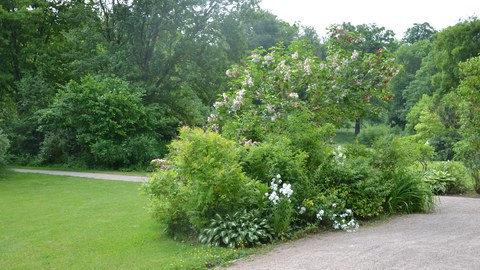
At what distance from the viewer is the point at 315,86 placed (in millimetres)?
10391

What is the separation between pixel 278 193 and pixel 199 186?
1.29m

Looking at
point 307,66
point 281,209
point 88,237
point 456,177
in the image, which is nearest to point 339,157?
point 281,209

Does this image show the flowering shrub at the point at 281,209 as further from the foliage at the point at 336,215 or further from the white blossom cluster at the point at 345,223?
the white blossom cluster at the point at 345,223

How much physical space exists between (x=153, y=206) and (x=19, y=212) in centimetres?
451

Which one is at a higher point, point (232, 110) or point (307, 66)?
point (307, 66)

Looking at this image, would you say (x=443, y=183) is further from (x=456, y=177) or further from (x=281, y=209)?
(x=281, y=209)

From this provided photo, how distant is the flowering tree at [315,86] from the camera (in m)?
10.3

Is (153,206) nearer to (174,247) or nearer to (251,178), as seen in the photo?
(174,247)

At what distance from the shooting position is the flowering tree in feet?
33.9

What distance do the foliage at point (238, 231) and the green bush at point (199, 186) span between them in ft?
0.52

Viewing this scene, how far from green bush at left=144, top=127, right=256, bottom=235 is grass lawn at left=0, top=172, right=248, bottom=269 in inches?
17.3

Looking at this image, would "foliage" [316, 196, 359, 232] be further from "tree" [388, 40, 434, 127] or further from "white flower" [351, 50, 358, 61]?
"tree" [388, 40, 434, 127]

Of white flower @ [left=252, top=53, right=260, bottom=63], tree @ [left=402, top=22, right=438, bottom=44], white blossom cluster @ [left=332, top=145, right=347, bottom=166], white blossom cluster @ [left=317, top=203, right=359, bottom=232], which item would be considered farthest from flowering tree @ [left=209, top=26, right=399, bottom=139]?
tree @ [left=402, top=22, right=438, bottom=44]

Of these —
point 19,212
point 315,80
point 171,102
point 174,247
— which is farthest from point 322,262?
point 171,102
